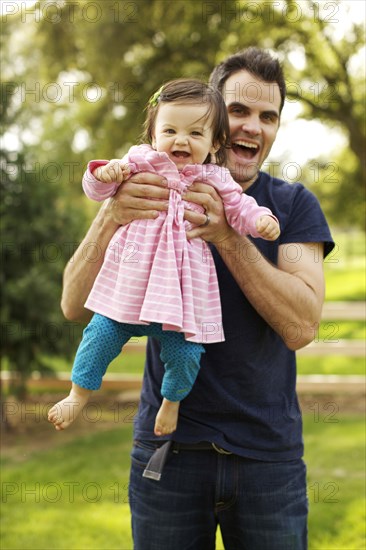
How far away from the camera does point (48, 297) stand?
25.4 feet

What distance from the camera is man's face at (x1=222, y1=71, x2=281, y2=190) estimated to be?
2508 millimetres

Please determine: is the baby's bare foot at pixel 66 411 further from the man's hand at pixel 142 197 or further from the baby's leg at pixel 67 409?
the man's hand at pixel 142 197

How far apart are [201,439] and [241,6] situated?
10461 mm

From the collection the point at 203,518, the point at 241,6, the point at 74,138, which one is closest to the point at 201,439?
the point at 203,518

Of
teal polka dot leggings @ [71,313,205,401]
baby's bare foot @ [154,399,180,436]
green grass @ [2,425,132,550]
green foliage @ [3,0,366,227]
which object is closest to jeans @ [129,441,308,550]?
baby's bare foot @ [154,399,180,436]

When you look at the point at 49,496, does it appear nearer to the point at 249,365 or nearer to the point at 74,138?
the point at 249,365

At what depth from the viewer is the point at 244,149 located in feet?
8.34

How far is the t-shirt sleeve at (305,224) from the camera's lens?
2393 mm

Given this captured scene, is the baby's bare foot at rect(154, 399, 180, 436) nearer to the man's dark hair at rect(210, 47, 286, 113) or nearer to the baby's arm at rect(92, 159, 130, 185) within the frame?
the baby's arm at rect(92, 159, 130, 185)

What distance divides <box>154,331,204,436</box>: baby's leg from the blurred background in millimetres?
446

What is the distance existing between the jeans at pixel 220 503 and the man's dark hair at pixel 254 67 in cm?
134

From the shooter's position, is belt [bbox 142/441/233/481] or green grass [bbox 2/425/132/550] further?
green grass [bbox 2/425/132/550]

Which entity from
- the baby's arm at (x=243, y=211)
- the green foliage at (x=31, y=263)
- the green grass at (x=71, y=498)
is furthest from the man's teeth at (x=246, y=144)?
the green foliage at (x=31, y=263)

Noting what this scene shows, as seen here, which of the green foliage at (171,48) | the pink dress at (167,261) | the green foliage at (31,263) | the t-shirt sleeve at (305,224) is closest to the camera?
the pink dress at (167,261)
